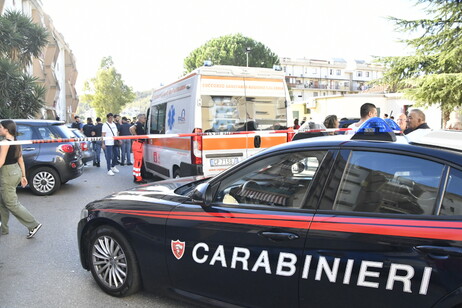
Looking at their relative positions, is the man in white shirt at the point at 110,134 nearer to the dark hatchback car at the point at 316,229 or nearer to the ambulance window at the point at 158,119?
the ambulance window at the point at 158,119

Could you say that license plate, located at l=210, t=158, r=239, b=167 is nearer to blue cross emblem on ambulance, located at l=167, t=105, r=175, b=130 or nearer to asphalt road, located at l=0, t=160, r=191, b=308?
blue cross emblem on ambulance, located at l=167, t=105, r=175, b=130

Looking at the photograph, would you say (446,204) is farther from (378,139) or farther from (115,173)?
(115,173)

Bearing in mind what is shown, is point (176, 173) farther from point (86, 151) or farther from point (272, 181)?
point (86, 151)

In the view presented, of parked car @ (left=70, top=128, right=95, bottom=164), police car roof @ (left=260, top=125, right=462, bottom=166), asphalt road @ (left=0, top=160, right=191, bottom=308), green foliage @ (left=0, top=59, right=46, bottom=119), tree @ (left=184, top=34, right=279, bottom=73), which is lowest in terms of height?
asphalt road @ (left=0, top=160, right=191, bottom=308)

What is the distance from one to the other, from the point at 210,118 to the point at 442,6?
41.3ft

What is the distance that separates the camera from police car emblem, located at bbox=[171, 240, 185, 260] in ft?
9.05

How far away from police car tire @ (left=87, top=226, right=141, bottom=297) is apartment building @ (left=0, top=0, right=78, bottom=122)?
57.6ft

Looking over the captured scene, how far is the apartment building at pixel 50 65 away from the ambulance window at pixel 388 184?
19478 mm

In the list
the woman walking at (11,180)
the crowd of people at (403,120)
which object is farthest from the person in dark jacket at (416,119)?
the woman walking at (11,180)

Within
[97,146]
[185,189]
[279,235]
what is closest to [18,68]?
[97,146]

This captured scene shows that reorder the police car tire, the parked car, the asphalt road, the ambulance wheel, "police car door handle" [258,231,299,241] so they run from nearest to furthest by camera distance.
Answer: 1. "police car door handle" [258,231,299,241]
2. the police car tire
3. the asphalt road
4. the ambulance wheel
5. the parked car

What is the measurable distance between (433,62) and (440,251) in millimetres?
14602

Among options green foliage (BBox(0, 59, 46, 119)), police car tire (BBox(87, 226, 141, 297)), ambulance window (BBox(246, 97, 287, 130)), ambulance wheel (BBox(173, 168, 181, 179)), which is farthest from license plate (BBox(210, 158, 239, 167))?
green foliage (BBox(0, 59, 46, 119))

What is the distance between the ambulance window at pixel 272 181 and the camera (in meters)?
2.53
